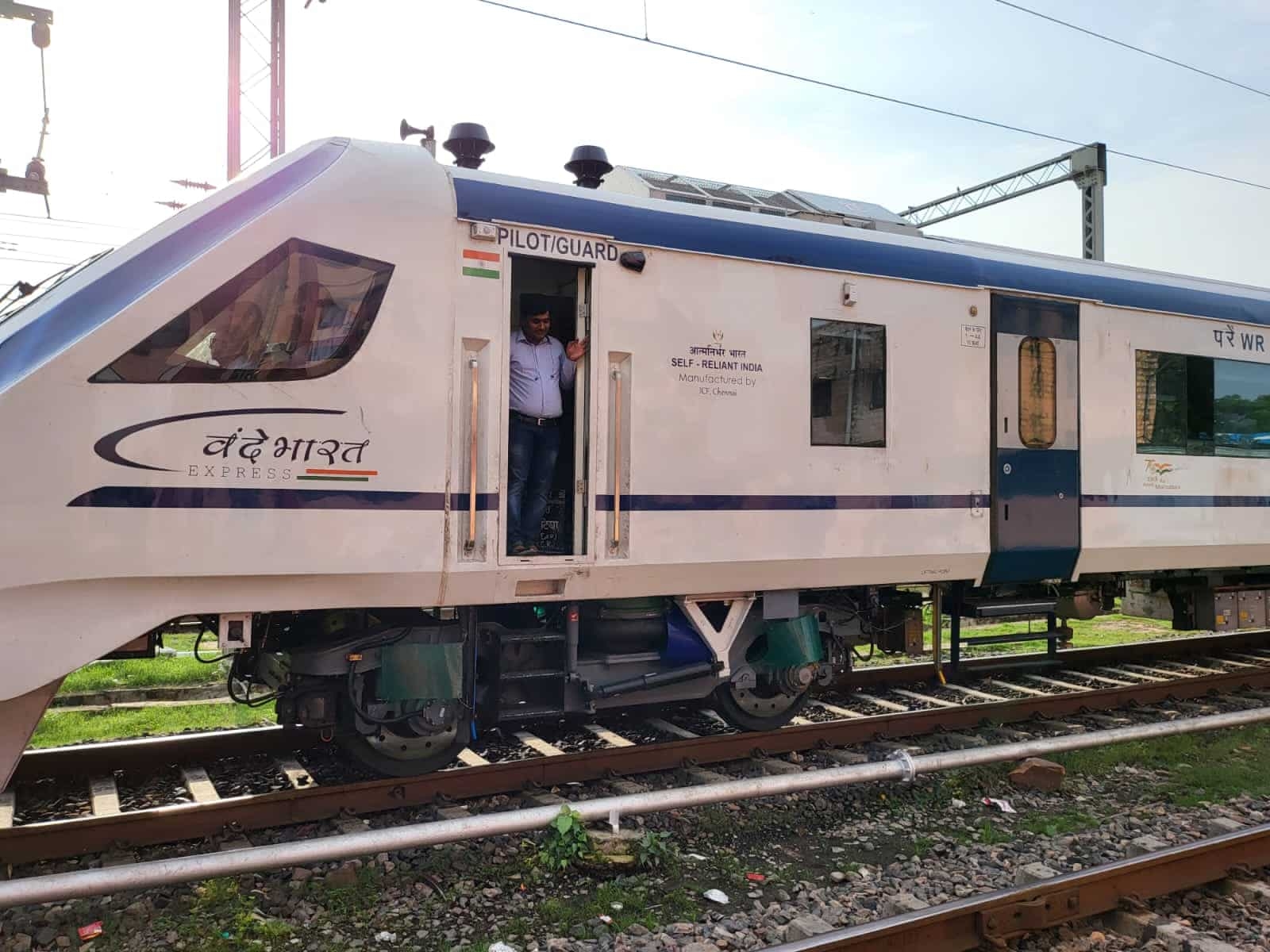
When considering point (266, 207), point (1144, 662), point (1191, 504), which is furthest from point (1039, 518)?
point (266, 207)

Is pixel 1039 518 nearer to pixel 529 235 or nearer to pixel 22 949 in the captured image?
pixel 529 235

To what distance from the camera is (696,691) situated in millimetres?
6539

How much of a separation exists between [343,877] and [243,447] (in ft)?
7.05

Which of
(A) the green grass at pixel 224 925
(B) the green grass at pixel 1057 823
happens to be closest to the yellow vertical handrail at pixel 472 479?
(A) the green grass at pixel 224 925

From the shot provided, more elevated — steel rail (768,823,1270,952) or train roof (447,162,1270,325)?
train roof (447,162,1270,325)

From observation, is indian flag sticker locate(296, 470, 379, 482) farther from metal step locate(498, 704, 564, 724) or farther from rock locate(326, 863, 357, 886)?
rock locate(326, 863, 357, 886)

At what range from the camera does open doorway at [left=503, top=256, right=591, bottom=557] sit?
5.88 metres

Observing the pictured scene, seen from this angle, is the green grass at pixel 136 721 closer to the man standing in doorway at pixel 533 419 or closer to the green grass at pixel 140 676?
the green grass at pixel 140 676

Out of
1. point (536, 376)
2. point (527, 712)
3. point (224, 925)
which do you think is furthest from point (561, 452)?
point (224, 925)

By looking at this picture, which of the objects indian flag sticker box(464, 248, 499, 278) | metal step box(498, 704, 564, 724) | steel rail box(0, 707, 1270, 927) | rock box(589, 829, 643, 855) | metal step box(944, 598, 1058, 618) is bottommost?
rock box(589, 829, 643, 855)

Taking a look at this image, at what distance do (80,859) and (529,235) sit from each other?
13.3ft

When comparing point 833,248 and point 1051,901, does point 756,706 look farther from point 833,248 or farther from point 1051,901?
point 833,248

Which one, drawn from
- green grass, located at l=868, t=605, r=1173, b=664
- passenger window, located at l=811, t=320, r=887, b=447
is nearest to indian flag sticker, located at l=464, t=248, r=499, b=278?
passenger window, located at l=811, t=320, r=887, b=447

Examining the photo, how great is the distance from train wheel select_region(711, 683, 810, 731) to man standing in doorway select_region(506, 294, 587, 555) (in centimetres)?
198
